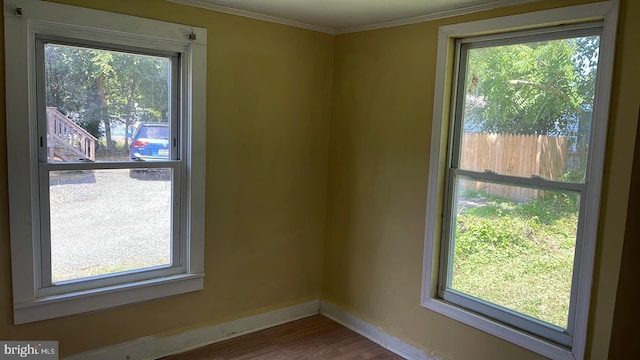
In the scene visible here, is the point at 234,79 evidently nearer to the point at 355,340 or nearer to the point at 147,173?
the point at 147,173

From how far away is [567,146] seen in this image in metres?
2.45

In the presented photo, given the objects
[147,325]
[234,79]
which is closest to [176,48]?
[234,79]

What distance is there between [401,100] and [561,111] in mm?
1058

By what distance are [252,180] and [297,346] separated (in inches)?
49.0

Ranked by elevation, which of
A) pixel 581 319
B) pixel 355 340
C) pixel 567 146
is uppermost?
pixel 567 146

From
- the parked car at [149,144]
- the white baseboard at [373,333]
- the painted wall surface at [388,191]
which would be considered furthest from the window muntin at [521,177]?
the parked car at [149,144]

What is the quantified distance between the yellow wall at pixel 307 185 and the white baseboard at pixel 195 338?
0.05 m

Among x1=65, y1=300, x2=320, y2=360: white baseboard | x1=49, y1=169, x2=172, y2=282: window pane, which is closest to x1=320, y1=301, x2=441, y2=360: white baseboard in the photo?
x1=65, y1=300, x2=320, y2=360: white baseboard

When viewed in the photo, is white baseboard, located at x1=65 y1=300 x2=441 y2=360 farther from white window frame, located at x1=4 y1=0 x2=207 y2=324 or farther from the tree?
the tree

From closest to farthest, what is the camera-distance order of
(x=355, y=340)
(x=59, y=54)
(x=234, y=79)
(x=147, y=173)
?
(x=59, y=54)
(x=147, y=173)
(x=234, y=79)
(x=355, y=340)

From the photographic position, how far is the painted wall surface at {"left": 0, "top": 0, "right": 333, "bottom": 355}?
2.96m

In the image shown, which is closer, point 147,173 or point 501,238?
point 501,238

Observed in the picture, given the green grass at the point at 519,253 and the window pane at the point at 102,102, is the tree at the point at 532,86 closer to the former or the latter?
the green grass at the point at 519,253

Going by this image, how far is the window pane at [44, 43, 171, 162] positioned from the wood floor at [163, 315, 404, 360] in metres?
1.39
